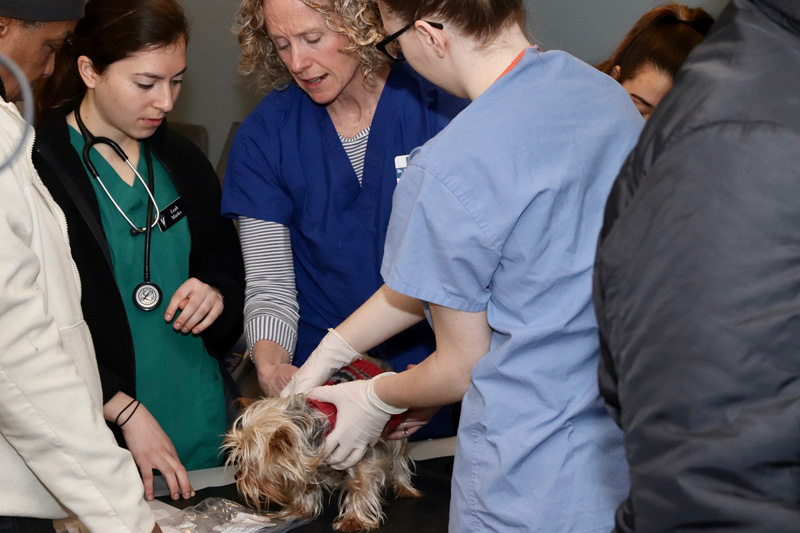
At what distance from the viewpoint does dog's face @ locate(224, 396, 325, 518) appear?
1.63 meters

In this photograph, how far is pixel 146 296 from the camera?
1895 millimetres

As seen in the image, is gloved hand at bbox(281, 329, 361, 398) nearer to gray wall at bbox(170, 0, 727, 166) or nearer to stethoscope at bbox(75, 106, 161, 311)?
stethoscope at bbox(75, 106, 161, 311)

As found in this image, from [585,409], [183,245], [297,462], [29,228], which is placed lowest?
[297,462]

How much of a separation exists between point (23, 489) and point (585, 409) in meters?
0.83

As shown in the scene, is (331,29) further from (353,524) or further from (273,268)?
(353,524)

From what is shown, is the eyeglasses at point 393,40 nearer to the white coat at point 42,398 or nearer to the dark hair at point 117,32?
the white coat at point 42,398

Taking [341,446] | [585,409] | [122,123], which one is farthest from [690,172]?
[122,123]

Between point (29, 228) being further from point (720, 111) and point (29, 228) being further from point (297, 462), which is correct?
point (720, 111)

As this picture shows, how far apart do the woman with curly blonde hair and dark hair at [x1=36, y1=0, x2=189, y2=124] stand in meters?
0.21

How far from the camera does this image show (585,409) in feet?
3.59

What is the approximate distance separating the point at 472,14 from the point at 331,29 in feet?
2.51

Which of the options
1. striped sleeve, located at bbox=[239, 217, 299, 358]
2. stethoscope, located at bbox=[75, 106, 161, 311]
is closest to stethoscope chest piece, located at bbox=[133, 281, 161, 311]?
stethoscope, located at bbox=[75, 106, 161, 311]

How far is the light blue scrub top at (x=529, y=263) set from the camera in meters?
1.04

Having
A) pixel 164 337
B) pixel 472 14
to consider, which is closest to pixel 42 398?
pixel 472 14
